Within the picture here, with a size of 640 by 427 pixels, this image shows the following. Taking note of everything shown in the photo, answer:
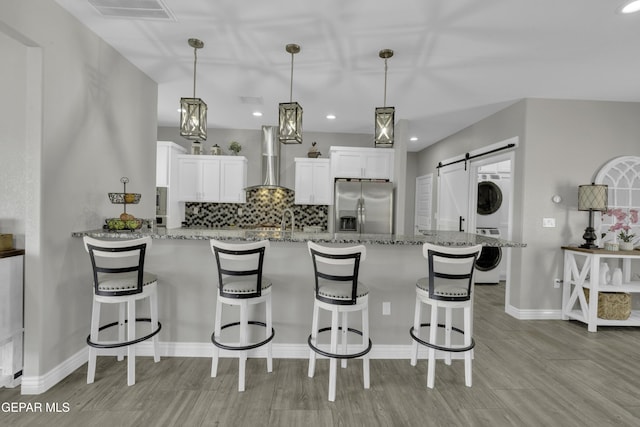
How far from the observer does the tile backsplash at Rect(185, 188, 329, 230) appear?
5.70 m

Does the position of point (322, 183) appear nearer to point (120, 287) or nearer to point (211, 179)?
point (211, 179)

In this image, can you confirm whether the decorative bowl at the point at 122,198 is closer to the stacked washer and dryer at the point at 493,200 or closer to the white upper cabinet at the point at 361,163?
the white upper cabinet at the point at 361,163

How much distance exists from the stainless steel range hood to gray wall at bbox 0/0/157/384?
9.08ft

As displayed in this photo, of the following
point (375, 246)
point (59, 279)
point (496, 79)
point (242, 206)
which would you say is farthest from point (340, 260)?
point (242, 206)

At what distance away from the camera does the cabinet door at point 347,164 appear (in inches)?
205

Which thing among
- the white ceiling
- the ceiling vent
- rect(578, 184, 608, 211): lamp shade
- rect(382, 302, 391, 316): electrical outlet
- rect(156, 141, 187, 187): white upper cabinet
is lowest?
rect(382, 302, 391, 316): electrical outlet

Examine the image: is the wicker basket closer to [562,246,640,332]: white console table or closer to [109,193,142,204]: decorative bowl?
[562,246,640,332]: white console table

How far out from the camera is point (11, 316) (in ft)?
7.07

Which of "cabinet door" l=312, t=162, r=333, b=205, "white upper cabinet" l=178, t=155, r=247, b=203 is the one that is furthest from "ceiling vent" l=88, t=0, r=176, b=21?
"cabinet door" l=312, t=162, r=333, b=205

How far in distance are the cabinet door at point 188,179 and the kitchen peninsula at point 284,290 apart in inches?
106

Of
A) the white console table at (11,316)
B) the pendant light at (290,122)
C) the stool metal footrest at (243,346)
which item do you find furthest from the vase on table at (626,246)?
the white console table at (11,316)

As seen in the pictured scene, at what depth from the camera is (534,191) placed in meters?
3.88

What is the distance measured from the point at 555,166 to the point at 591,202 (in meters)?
0.57

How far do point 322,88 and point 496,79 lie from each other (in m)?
1.87
